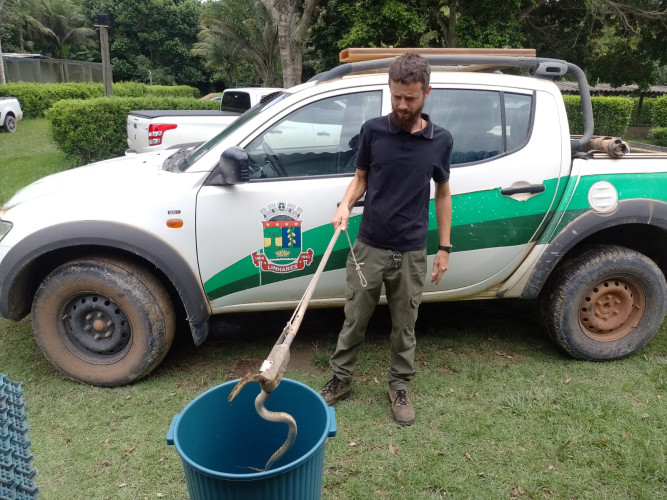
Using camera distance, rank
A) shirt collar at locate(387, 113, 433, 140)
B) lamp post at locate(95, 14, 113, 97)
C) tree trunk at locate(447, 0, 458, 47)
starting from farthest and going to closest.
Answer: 1. tree trunk at locate(447, 0, 458, 47)
2. lamp post at locate(95, 14, 113, 97)
3. shirt collar at locate(387, 113, 433, 140)

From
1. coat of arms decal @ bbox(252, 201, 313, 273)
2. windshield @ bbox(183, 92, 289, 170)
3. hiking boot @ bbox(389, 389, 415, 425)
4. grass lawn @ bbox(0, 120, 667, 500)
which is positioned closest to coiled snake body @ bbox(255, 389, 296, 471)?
grass lawn @ bbox(0, 120, 667, 500)

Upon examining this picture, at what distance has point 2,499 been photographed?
1.98 metres

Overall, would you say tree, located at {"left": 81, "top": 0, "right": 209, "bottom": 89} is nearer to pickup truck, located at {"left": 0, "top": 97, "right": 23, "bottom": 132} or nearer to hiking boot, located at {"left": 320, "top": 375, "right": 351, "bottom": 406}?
pickup truck, located at {"left": 0, "top": 97, "right": 23, "bottom": 132}

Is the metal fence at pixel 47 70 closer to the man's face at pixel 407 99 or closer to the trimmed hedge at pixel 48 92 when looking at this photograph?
the trimmed hedge at pixel 48 92

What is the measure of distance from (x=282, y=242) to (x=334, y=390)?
0.97 meters

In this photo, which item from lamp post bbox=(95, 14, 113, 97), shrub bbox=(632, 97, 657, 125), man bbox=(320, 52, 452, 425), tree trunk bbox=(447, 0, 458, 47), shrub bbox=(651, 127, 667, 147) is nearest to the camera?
man bbox=(320, 52, 452, 425)

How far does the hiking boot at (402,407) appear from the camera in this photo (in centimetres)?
328

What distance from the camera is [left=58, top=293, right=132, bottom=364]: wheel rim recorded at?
3570 mm

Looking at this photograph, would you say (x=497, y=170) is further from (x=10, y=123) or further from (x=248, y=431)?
(x=10, y=123)

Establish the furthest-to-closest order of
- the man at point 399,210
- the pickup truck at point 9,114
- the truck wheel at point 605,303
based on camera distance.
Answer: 1. the pickup truck at point 9,114
2. the truck wheel at point 605,303
3. the man at point 399,210

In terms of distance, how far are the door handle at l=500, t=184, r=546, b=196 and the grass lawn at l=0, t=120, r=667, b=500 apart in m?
1.23

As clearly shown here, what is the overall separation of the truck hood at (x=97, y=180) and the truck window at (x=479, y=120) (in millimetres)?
1882

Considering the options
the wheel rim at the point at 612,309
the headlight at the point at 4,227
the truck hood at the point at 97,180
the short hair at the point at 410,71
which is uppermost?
the short hair at the point at 410,71

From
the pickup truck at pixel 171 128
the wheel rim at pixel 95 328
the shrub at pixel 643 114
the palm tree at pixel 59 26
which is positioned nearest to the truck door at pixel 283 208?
the wheel rim at pixel 95 328
